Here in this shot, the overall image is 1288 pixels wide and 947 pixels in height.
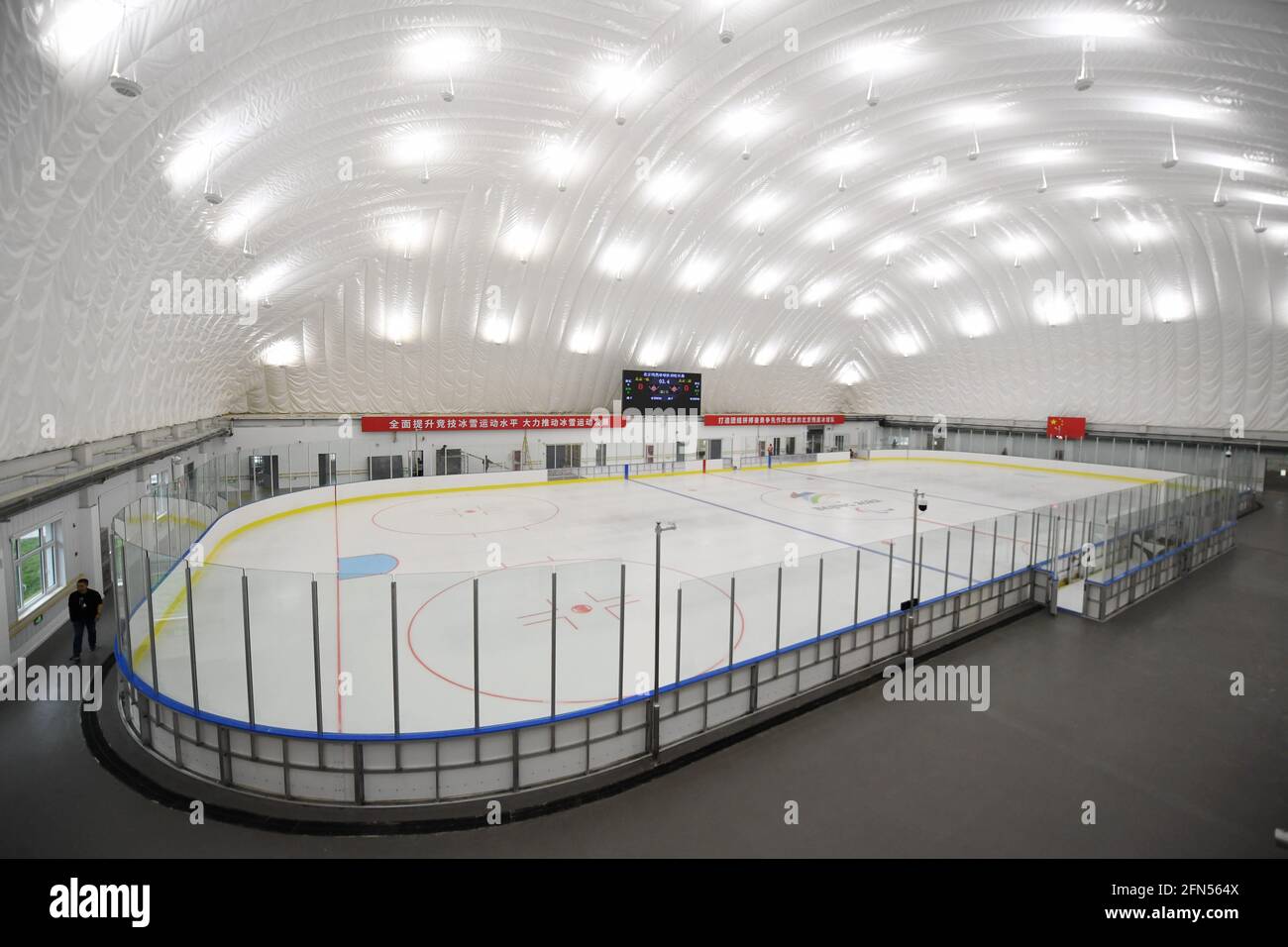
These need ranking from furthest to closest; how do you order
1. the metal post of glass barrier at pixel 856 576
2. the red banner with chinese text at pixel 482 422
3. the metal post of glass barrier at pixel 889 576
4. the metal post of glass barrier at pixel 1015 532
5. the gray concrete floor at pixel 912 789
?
the red banner with chinese text at pixel 482 422
the metal post of glass barrier at pixel 1015 532
the metal post of glass barrier at pixel 889 576
the metal post of glass barrier at pixel 856 576
the gray concrete floor at pixel 912 789

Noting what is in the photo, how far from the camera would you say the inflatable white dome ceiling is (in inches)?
476

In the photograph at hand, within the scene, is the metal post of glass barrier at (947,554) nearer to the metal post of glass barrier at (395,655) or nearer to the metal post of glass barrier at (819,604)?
the metal post of glass barrier at (819,604)

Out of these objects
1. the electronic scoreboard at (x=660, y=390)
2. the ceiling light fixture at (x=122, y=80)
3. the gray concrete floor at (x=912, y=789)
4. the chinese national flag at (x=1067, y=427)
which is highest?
the ceiling light fixture at (x=122, y=80)

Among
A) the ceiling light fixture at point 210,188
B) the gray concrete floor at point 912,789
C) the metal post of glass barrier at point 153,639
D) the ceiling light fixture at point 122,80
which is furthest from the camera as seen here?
the ceiling light fixture at point 210,188

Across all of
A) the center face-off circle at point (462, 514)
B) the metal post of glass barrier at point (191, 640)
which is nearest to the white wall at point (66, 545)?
the metal post of glass barrier at point (191, 640)

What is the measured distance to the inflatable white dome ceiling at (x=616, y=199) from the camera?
12.1 meters

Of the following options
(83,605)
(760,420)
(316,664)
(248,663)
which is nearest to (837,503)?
(316,664)

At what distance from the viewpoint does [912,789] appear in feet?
22.4

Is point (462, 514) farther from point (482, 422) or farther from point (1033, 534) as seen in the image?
point (1033, 534)

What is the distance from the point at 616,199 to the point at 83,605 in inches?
887

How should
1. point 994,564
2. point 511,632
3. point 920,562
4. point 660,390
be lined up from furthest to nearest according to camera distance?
1. point 660,390
2. point 994,564
3. point 920,562
4. point 511,632

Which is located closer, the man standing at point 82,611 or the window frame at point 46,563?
the man standing at point 82,611

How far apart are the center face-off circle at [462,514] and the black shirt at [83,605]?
26.9 ft
